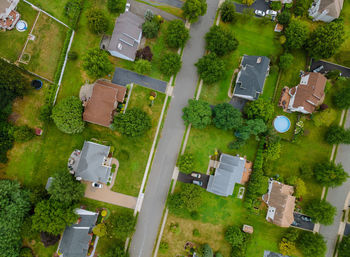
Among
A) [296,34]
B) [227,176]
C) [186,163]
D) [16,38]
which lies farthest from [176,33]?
[16,38]

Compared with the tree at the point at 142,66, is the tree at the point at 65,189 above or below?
below

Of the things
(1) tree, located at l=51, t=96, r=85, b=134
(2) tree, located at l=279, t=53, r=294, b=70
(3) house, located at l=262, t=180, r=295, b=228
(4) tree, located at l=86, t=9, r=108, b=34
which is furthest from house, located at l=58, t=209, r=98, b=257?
(2) tree, located at l=279, t=53, r=294, b=70

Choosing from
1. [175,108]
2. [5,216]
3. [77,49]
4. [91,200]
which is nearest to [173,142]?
[175,108]

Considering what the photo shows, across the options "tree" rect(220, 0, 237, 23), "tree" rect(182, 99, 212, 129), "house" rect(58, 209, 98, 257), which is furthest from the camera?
"tree" rect(220, 0, 237, 23)

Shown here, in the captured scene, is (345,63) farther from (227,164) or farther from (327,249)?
(327,249)

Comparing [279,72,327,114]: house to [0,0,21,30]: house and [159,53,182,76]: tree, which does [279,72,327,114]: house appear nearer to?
[159,53,182,76]: tree

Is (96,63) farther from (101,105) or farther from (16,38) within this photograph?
(16,38)

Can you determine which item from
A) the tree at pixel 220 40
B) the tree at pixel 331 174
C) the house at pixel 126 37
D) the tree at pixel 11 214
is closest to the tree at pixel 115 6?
the house at pixel 126 37

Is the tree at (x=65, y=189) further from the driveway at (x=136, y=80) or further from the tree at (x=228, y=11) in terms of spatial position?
the tree at (x=228, y=11)
